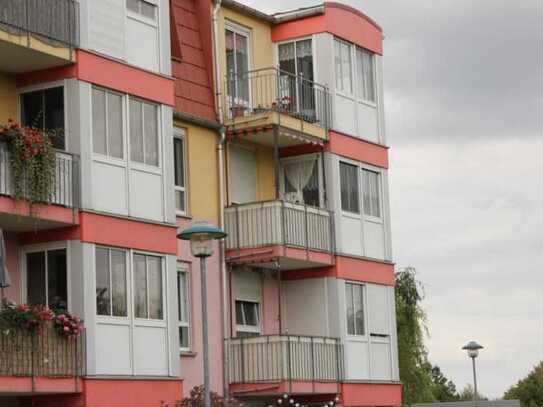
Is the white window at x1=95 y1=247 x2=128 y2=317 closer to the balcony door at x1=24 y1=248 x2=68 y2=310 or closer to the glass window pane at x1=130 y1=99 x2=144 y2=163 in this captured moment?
the balcony door at x1=24 y1=248 x2=68 y2=310

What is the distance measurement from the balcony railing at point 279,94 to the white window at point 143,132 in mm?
4411

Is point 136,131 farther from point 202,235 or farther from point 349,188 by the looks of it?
point 349,188

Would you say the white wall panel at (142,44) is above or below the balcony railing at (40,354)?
above

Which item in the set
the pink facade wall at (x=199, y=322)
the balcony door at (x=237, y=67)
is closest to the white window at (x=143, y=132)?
the pink facade wall at (x=199, y=322)

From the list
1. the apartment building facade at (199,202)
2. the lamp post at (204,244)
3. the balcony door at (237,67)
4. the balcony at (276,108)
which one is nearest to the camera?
the lamp post at (204,244)

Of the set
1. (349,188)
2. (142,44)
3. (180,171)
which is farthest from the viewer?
(349,188)

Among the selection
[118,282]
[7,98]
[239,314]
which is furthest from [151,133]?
[239,314]

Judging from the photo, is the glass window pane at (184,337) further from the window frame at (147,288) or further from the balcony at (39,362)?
the balcony at (39,362)

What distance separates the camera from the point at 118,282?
28.0 m

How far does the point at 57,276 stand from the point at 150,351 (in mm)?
2526

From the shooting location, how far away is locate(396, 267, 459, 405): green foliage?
155 feet

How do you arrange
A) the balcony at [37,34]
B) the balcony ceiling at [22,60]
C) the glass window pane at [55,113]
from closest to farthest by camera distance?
the balcony at [37,34] → the balcony ceiling at [22,60] → the glass window pane at [55,113]

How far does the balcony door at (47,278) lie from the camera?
27359mm

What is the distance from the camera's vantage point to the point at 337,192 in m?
35.1
